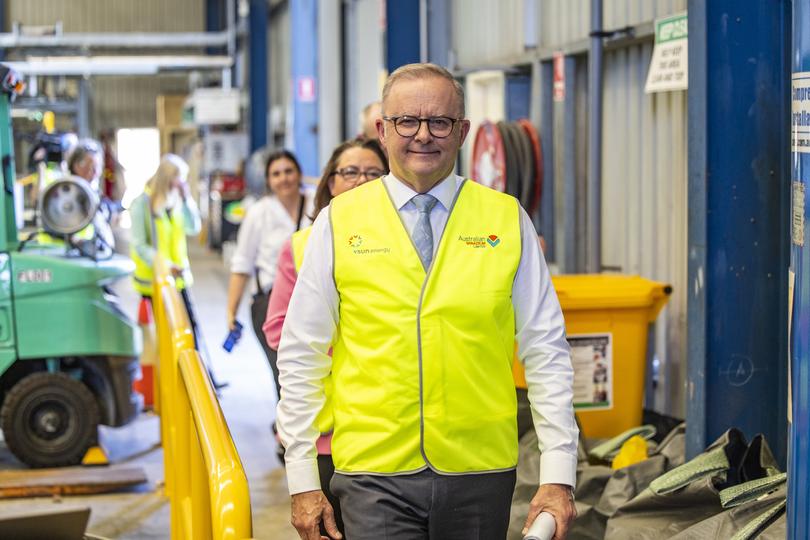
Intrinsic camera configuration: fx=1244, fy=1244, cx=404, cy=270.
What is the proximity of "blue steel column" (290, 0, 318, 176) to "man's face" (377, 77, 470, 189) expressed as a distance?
42.4ft

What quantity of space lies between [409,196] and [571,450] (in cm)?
64

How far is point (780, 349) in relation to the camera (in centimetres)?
445

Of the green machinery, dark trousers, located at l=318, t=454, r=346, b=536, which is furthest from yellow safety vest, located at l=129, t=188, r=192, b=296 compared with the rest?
dark trousers, located at l=318, t=454, r=346, b=536

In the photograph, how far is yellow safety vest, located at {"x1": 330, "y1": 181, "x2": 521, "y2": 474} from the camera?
256cm

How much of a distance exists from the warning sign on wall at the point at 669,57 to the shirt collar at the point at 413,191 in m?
2.81

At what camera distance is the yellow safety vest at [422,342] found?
8.41 feet

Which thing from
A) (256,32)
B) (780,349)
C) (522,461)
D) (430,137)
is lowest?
(522,461)

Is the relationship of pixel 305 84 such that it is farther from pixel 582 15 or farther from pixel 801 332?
pixel 801 332

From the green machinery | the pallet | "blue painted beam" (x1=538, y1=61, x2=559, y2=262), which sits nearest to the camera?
the pallet

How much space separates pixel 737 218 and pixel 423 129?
208 centimetres

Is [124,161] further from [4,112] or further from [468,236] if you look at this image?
[468,236]

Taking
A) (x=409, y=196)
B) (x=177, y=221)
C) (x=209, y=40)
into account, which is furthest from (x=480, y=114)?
(x=209, y=40)

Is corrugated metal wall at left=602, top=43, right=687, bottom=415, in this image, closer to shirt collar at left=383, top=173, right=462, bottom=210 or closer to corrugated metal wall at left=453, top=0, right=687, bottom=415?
corrugated metal wall at left=453, top=0, right=687, bottom=415

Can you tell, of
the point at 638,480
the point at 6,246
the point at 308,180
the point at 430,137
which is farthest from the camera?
the point at 308,180
